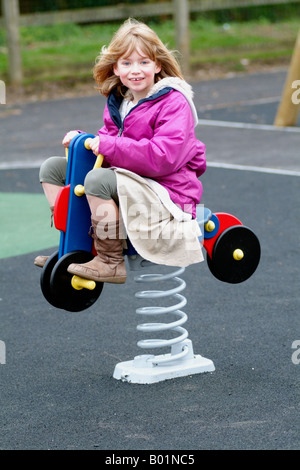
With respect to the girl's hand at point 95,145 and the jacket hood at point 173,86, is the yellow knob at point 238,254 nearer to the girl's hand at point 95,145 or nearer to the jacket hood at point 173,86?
the jacket hood at point 173,86

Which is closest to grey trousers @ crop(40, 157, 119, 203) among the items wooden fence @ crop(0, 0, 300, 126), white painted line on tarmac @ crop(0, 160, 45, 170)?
white painted line on tarmac @ crop(0, 160, 45, 170)

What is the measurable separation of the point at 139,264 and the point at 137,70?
2.94 ft

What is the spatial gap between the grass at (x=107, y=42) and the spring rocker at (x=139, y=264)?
1258 cm

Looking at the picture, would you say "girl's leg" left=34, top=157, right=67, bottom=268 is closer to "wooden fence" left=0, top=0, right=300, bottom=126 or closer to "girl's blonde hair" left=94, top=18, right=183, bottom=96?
"girl's blonde hair" left=94, top=18, right=183, bottom=96

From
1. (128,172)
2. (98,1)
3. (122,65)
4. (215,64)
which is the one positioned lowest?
(215,64)

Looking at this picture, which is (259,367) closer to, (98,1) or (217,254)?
(217,254)

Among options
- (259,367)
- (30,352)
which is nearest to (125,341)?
(30,352)

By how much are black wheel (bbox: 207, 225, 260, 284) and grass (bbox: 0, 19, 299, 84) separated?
41.2ft

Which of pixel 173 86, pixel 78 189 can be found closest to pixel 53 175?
pixel 78 189

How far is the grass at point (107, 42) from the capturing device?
1719 cm

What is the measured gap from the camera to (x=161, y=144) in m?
3.76

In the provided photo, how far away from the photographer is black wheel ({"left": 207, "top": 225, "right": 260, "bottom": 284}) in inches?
166
